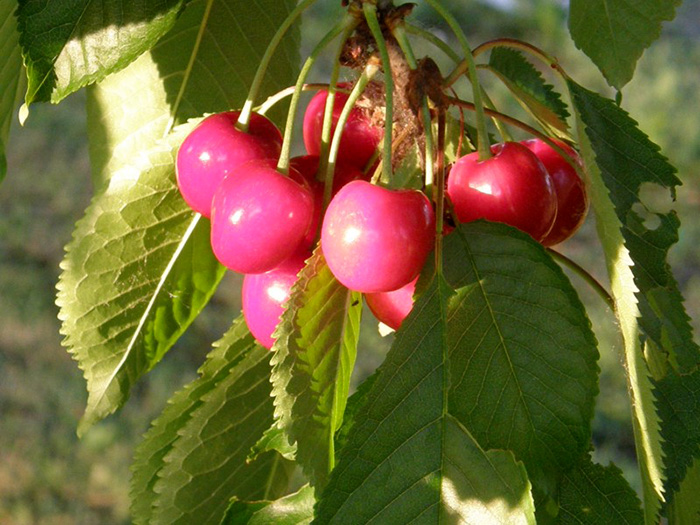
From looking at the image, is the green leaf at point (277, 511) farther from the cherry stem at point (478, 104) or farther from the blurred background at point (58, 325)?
the blurred background at point (58, 325)

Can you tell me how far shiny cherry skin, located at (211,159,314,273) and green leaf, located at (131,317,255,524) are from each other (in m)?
0.21

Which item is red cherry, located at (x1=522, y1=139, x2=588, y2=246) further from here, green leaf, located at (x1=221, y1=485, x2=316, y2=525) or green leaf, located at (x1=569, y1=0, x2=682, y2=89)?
green leaf, located at (x1=221, y1=485, x2=316, y2=525)

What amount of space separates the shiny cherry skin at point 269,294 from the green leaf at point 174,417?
131mm

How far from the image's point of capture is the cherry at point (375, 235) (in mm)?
700

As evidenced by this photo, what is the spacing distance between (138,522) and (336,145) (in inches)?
19.3

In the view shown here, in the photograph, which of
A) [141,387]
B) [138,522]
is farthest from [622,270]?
[141,387]

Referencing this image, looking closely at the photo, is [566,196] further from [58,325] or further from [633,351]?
[58,325]

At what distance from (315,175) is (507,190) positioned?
0.17 m

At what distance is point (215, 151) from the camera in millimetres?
795

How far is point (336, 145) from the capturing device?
782 millimetres

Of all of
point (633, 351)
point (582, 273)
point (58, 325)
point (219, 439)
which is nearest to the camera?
point (633, 351)

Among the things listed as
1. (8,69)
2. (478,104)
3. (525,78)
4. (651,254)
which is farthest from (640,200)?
(8,69)

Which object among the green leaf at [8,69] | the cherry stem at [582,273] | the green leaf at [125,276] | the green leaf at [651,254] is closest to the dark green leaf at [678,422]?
the green leaf at [651,254]

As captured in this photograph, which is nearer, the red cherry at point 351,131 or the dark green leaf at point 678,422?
the dark green leaf at point 678,422
